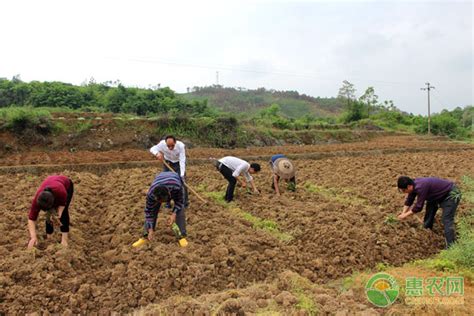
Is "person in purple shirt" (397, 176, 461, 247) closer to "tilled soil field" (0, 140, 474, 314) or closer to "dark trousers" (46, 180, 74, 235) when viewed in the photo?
"tilled soil field" (0, 140, 474, 314)

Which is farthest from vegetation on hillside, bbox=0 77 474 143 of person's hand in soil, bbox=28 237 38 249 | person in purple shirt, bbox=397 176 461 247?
person's hand in soil, bbox=28 237 38 249

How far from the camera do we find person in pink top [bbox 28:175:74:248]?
454 cm

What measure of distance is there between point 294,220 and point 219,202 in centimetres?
203

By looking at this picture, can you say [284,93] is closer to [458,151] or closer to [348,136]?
[348,136]

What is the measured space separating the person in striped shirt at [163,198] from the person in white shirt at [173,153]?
160 centimetres

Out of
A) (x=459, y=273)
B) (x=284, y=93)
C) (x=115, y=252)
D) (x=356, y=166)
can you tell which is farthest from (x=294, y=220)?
(x=284, y=93)

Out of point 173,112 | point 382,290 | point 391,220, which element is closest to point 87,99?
point 173,112

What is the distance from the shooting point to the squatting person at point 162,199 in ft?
16.3

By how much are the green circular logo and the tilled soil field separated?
0.96 ft

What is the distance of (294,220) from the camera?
21.5 ft
